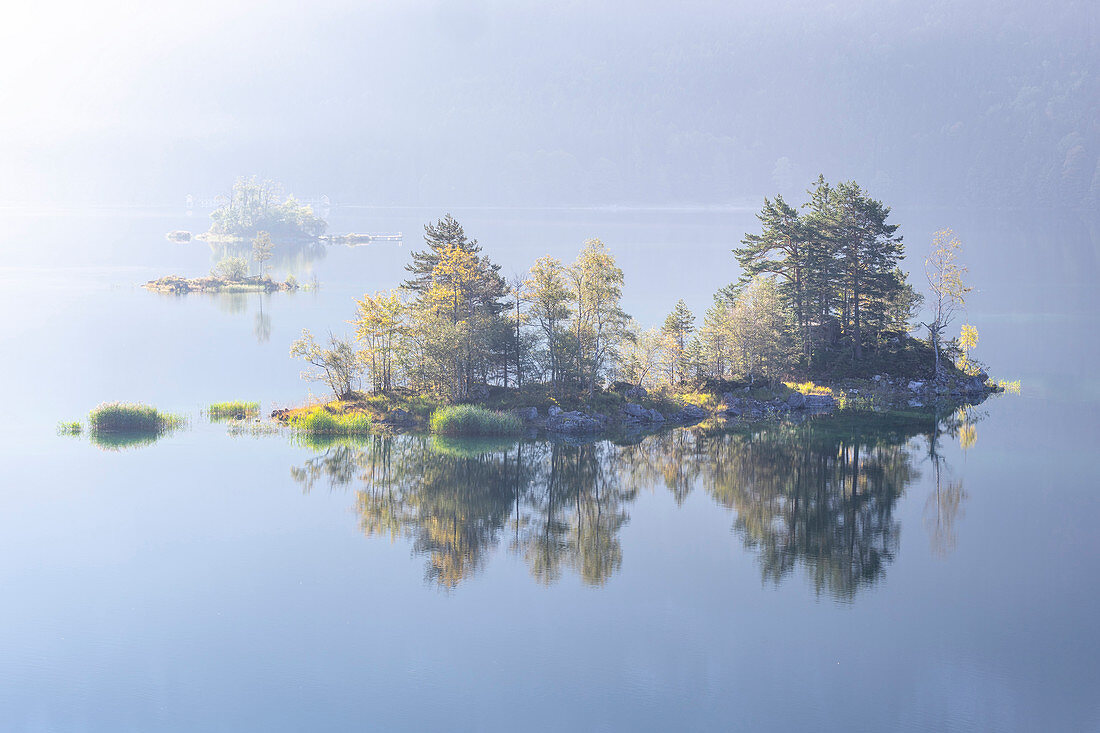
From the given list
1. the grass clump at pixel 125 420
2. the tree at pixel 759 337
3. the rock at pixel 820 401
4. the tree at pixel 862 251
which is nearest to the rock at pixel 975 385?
the tree at pixel 862 251

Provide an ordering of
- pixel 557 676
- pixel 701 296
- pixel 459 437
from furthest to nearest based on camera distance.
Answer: pixel 701 296 < pixel 459 437 < pixel 557 676

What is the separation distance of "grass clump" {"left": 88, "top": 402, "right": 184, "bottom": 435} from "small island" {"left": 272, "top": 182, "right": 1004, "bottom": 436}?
7240 mm

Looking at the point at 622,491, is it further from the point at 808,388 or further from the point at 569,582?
the point at 808,388

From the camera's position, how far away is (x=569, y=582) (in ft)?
129

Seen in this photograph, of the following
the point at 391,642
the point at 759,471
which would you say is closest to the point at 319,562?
the point at 391,642

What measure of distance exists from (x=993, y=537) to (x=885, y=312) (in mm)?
35423

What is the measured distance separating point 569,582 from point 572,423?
23.6 m

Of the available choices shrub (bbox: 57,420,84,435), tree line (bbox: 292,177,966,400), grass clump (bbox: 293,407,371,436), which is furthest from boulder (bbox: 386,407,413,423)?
shrub (bbox: 57,420,84,435)

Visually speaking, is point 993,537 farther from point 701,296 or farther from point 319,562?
point 701,296

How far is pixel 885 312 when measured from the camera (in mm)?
77812

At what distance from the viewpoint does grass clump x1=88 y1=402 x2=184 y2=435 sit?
61312mm

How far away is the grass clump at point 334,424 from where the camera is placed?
6088 centimetres

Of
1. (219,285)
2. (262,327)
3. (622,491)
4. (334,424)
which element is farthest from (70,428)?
(219,285)

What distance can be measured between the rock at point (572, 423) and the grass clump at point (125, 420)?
24196 millimetres
